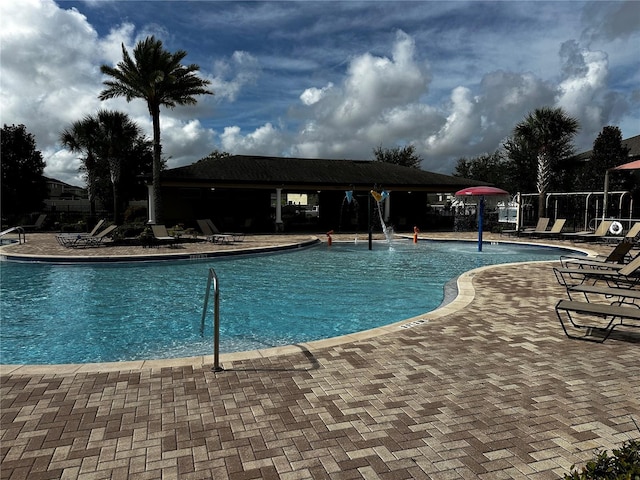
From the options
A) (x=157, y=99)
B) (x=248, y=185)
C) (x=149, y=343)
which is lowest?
(x=149, y=343)

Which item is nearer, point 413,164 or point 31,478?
point 31,478

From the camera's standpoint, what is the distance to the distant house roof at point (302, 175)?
25469 millimetres

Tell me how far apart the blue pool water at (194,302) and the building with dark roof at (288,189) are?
11388 millimetres

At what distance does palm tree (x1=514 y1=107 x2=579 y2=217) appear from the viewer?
2475 cm

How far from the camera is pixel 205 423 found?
11.2 feet

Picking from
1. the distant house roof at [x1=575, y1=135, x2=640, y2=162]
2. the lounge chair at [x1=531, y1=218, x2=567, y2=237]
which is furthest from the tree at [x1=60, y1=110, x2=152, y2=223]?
the distant house roof at [x1=575, y1=135, x2=640, y2=162]

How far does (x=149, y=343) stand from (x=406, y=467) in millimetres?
4840

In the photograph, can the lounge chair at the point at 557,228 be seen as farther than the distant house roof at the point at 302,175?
No

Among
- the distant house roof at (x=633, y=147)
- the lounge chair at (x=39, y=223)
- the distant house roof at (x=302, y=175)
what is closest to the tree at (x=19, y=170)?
the lounge chair at (x=39, y=223)

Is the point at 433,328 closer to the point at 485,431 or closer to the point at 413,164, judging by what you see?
the point at 485,431

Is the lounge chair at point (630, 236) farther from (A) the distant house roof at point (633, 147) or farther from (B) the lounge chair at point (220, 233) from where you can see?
(B) the lounge chair at point (220, 233)

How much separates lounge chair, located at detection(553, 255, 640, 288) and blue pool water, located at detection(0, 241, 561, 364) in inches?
106

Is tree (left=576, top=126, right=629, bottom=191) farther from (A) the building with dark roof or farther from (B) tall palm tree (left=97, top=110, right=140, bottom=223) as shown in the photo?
(B) tall palm tree (left=97, top=110, right=140, bottom=223)

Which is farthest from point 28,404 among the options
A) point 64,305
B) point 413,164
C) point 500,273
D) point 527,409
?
point 413,164
